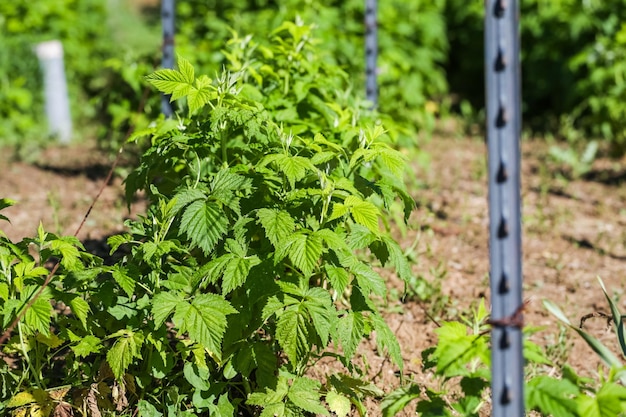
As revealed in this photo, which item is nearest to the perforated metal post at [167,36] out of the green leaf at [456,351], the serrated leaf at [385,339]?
the serrated leaf at [385,339]

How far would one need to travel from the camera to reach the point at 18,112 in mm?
8367

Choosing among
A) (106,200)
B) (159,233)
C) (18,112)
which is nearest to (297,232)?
(159,233)

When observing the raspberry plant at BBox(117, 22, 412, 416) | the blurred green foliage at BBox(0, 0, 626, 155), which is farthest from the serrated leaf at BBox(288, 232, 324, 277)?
the blurred green foliage at BBox(0, 0, 626, 155)

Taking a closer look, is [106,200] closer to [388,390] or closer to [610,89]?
[388,390]

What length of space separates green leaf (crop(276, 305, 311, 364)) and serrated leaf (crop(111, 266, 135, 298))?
1.62 ft

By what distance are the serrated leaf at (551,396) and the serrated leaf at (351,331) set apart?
571mm

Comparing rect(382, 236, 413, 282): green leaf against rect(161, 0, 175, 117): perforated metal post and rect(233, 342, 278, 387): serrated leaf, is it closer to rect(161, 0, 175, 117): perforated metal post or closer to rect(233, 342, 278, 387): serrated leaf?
rect(233, 342, 278, 387): serrated leaf

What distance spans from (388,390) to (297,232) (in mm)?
1039

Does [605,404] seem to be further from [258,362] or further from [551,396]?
[258,362]

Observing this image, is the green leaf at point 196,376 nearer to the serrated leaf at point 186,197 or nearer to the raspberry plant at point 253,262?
the raspberry plant at point 253,262

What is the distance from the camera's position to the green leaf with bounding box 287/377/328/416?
2859mm

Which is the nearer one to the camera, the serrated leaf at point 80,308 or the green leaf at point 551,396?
the green leaf at point 551,396

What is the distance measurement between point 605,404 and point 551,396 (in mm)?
144

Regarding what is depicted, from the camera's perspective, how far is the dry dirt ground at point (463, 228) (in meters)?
4.18
